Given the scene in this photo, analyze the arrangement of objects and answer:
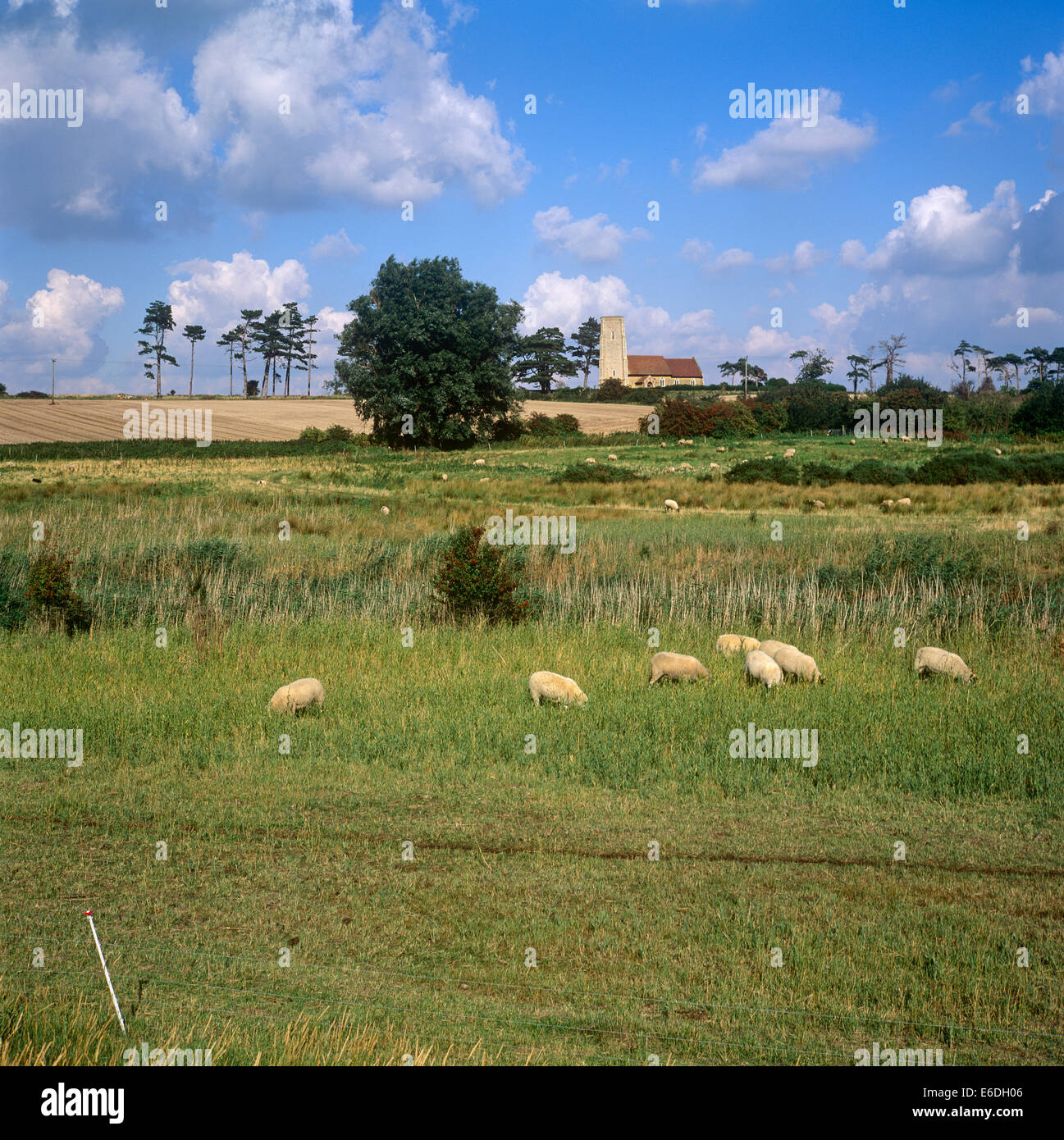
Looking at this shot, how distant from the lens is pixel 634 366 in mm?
153750

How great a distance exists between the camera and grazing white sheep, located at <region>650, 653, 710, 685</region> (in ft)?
40.3

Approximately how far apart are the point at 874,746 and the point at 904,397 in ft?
253

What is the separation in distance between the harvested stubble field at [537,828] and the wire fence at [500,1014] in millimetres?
24

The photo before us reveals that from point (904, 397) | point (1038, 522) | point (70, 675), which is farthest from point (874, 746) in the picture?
point (904, 397)

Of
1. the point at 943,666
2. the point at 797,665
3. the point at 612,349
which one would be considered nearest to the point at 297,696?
the point at 797,665

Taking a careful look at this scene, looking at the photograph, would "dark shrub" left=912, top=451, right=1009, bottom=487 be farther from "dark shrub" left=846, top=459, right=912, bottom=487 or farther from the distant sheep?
the distant sheep

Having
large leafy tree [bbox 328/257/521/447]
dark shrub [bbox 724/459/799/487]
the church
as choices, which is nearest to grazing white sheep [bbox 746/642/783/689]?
dark shrub [bbox 724/459/799/487]

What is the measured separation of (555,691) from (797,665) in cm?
342

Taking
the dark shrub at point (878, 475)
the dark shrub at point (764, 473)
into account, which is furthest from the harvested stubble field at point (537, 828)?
the dark shrub at point (764, 473)

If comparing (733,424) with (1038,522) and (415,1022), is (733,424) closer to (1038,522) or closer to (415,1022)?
(1038,522)

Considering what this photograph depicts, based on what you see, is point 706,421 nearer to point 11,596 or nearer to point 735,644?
point 735,644

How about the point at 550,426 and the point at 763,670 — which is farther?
the point at 550,426

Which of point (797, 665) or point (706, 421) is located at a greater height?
point (706, 421)

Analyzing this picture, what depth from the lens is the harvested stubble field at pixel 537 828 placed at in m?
5.29
